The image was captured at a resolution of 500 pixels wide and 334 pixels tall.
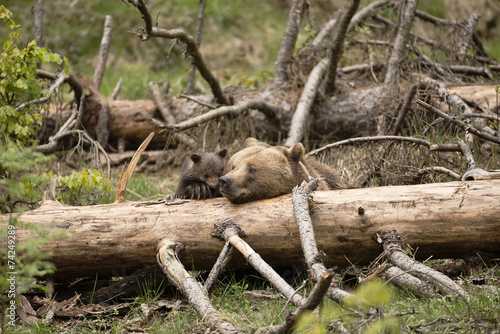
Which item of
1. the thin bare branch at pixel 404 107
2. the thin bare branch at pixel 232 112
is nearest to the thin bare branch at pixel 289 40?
the thin bare branch at pixel 232 112

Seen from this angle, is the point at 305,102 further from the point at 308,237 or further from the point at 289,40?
the point at 308,237

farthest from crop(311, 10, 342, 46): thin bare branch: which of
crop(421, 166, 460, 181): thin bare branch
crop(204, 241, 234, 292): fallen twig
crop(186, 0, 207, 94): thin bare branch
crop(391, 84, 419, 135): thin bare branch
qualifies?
crop(204, 241, 234, 292): fallen twig

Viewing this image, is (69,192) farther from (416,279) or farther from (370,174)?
(416,279)

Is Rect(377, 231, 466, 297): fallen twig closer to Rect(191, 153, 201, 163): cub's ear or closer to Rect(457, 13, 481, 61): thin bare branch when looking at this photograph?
Rect(191, 153, 201, 163): cub's ear

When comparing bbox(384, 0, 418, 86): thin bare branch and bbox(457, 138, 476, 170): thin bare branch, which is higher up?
bbox(384, 0, 418, 86): thin bare branch

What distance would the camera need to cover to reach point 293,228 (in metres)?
3.99

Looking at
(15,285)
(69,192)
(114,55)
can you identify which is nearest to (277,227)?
(15,285)

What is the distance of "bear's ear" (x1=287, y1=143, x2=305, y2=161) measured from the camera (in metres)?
4.70

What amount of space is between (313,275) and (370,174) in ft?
10.6

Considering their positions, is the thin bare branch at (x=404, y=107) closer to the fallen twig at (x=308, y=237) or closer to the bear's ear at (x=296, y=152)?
the bear's ear at (x=296, y=152)

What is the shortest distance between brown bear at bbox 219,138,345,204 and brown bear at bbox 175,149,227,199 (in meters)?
0.35

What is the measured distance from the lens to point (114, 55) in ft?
45.5

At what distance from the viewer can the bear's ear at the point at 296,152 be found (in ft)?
15.4

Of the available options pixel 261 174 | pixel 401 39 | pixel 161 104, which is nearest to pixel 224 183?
pixel 261 174
